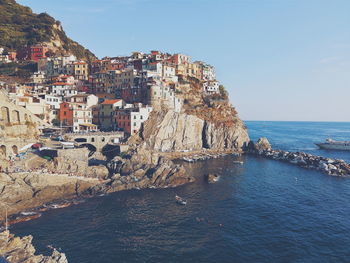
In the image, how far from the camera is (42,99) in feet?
278

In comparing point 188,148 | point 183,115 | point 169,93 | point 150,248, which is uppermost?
point 169,93

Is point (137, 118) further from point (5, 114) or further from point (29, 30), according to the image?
point (29, 30)

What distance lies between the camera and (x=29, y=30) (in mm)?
141500

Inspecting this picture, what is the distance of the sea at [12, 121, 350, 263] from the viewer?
106 feet

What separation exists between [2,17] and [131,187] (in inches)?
5971

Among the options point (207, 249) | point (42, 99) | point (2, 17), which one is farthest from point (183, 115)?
point (2, 17)

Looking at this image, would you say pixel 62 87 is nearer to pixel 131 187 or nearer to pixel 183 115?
pixel 183 115

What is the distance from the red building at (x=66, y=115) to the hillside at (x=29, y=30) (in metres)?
68.9

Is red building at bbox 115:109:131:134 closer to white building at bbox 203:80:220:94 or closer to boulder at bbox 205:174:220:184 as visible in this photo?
boulder at bbox 205:174:220:184

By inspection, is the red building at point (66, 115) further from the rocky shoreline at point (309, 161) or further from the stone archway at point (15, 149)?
the rocky shoreline at point (309, 161)

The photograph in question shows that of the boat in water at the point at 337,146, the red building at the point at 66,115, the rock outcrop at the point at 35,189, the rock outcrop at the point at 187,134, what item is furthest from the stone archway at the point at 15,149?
the boat in water at the point at 337,146

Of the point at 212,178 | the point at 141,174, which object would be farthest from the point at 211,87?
the point at 141,174

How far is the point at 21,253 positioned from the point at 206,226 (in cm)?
2617

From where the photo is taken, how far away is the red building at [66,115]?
8369cm
